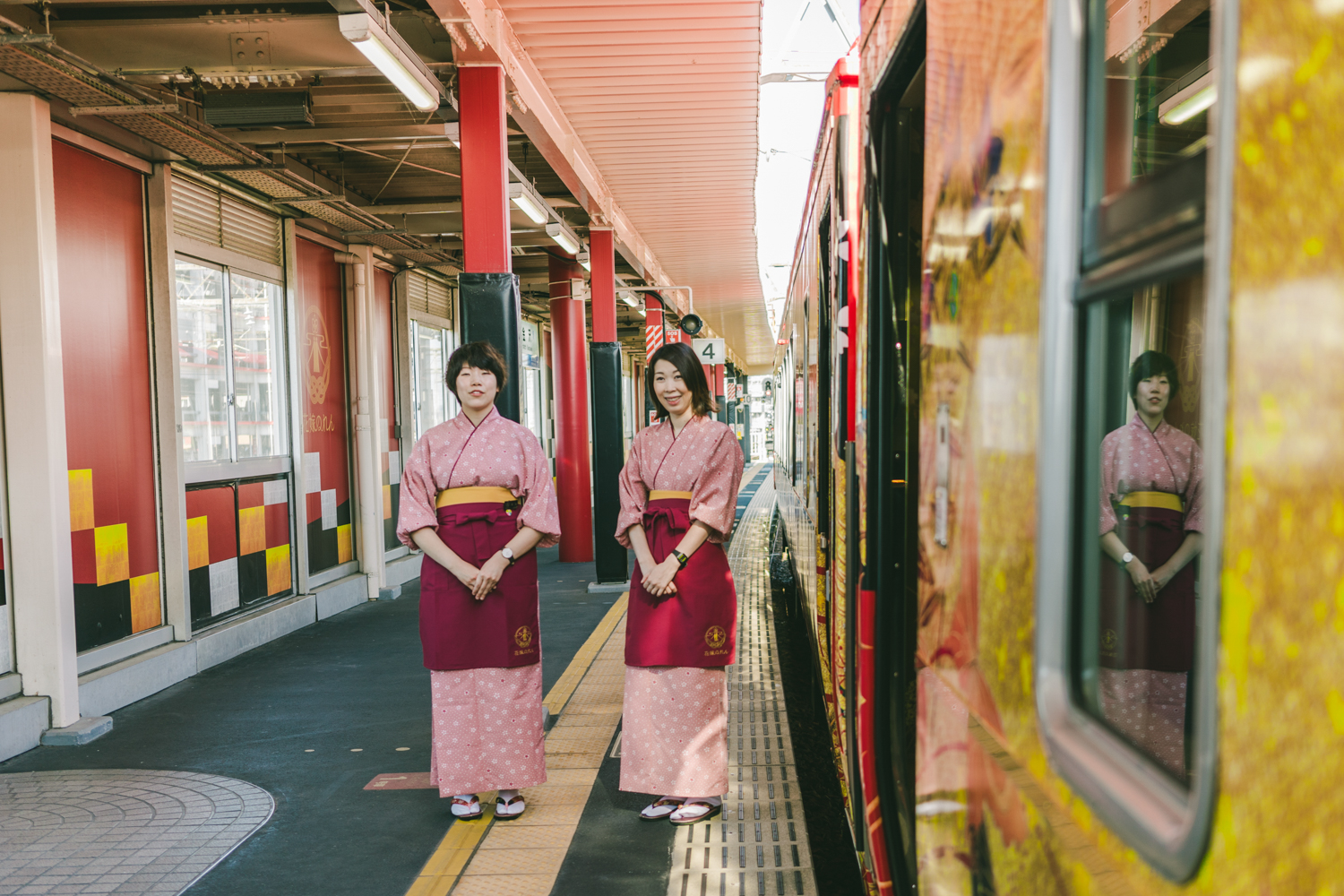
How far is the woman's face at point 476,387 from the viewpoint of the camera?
11.6 feet

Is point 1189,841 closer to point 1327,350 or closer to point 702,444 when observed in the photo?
point 1327,350

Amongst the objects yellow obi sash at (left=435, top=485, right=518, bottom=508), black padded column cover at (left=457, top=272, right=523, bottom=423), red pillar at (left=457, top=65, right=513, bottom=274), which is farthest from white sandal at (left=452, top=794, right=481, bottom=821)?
red pillar at (left=457, top=65, right=513, bottom=274)

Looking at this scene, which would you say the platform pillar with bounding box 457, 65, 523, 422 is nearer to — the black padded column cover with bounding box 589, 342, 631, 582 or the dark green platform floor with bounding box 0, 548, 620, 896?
the dark green platform floor with bounding box 0, 548, 620, 896

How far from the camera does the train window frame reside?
70 centimetres

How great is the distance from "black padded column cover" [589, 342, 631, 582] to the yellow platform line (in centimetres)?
294

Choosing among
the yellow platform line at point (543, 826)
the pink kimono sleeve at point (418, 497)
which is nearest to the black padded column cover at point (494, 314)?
the pink kimono sleeve at point (418, 497)

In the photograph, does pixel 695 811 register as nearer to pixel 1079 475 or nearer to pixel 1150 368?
pixel 1150 368

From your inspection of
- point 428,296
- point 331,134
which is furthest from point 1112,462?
point 428,296

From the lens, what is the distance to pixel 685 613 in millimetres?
3480

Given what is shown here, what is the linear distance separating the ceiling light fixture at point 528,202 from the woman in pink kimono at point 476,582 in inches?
115

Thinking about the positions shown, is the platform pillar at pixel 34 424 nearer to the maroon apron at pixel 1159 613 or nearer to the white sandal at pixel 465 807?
the white sandal at pixel 465 807

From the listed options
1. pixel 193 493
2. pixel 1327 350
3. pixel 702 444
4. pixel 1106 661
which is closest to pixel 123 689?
pixel 193 493

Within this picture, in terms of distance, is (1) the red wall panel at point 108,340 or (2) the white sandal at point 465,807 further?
(1) the red wall panel at point 108,340

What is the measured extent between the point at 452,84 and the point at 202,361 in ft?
8.54
